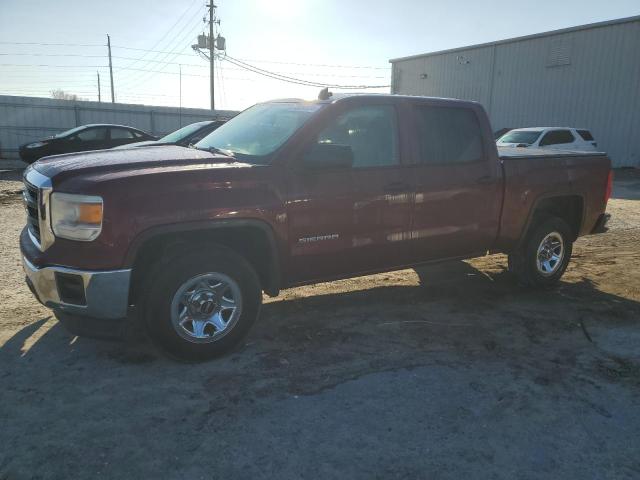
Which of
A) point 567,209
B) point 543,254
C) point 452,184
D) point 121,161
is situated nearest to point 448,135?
point 452,184

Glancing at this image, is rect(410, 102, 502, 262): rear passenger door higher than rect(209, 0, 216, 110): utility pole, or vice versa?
rect(209, 0, 216, 110): utility pole

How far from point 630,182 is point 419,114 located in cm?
1691

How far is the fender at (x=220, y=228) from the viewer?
3.27m

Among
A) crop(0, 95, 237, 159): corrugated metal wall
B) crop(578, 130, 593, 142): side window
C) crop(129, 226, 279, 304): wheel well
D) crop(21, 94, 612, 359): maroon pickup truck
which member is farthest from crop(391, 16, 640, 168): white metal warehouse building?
crop(129, 226, 279, 304): wheel well

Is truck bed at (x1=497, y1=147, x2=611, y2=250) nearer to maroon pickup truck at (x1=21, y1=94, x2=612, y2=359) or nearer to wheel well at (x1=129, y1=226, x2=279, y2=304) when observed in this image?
maroon pickup truck at (x1=21, y1=94, x2=612, y2=359)

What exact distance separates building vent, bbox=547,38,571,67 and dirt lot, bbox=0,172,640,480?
71.6ft

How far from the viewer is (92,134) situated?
51.5 feet

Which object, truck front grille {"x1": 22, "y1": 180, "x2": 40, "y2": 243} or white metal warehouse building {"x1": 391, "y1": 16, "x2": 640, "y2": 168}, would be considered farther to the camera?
white metal warehouse building {"x1": 391, "y1": 16, "x2": 640, "y2": 168}

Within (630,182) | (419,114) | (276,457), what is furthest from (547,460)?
(630,182)

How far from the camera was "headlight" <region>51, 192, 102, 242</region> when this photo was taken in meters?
3.17

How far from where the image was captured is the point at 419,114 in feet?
15.1

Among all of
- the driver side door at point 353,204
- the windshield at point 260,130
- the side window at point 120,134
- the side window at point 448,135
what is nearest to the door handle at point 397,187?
the driver side door at point 353,204

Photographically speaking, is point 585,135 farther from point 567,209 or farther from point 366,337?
point 366,337

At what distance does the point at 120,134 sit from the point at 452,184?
13.9 meters
